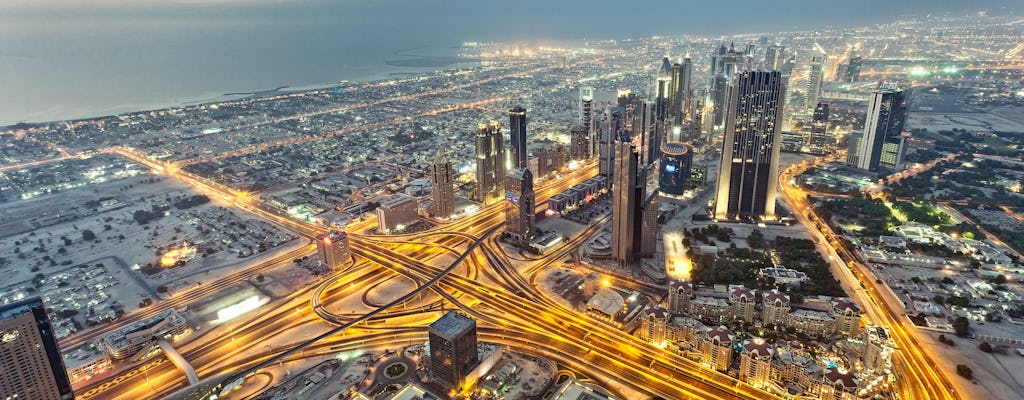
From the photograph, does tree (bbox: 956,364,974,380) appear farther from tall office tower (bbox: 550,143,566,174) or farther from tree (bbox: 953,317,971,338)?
tall office tower (bbox: 550,143,566,174)

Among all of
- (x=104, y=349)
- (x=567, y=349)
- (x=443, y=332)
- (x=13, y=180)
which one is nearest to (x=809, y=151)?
(x=567, y=349)

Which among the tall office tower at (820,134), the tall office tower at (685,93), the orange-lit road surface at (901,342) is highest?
the tall office tower at (685,93)

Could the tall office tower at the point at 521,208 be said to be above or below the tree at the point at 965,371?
above

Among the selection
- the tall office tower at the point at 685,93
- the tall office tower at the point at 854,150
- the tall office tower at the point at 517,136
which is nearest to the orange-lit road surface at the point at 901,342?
the tall office tower at the point at 854,150

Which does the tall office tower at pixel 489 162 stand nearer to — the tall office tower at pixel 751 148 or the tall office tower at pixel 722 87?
the tall office tower at pixel 751 148

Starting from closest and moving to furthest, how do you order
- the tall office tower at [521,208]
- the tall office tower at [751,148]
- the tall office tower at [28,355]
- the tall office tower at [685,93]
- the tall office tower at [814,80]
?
the tall office tower at [28,355]
the tall office tower at [521,208]
the tall office tower at [751,148]
the tall office tower at [685,93]
the tall office tower at [814,80]

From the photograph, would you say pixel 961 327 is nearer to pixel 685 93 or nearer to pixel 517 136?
pixel 517 136
